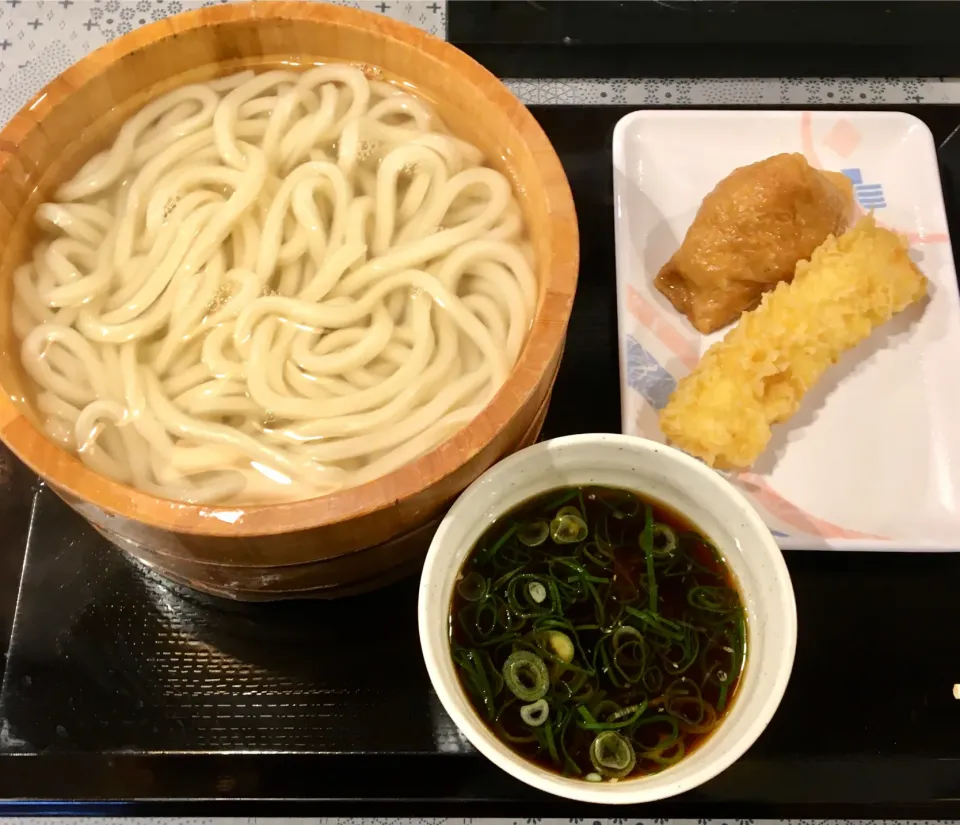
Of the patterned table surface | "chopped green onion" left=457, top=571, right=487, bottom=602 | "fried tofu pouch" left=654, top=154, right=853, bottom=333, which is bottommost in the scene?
"chopped green onion" left=457, top=571, right=487, bottom=602

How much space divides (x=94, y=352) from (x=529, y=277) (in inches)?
26.6

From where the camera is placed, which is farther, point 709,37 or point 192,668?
point 709,37

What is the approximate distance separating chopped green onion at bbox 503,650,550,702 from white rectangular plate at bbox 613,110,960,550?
1.67 feet

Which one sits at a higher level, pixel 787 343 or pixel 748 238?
pixel 748 238

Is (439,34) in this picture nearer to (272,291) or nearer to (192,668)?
(272,291)

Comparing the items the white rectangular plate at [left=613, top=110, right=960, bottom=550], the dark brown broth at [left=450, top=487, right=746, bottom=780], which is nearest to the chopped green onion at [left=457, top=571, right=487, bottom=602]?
the dark brown broth at [left=450, top=487, right=746, bottom=780]

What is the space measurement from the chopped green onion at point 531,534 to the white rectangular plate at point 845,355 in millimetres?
355

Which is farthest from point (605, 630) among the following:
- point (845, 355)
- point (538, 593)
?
point (845, 355)

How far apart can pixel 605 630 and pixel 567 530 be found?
15cm

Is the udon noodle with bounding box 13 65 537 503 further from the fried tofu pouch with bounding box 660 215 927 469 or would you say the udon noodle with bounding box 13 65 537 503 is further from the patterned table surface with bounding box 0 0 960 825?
the patterned table surface with bounding box 0 0 960 825

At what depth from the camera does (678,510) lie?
→ 127cm

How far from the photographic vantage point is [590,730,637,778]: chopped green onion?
1.12 metres

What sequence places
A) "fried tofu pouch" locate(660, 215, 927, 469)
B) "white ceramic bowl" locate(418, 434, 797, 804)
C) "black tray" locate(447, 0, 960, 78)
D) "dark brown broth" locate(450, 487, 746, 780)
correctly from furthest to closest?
"black tray" locate(447, 0, 960, 78) → "fried tofu pouch" locate(660, 215, 927, 469) → "dark brown broth" locate(450, 487, 746, 780) → "white ceramic bowl" locate(418, 434, 797, 804)

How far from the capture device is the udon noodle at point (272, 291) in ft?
4.13
